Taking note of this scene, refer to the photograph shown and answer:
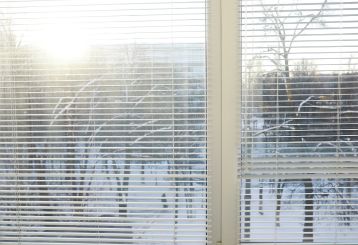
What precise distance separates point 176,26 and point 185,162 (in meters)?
0.71

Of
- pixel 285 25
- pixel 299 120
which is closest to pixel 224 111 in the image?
pixel 299 120

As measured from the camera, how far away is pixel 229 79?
1988 millimetres

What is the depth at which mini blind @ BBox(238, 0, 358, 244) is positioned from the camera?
194 cm

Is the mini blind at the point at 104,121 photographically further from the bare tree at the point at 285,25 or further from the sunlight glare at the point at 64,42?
the bare tree at the point at 285,25

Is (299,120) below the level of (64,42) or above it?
below

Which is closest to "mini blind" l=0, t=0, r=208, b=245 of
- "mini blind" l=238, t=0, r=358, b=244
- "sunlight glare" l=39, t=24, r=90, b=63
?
"sunlight glare" l=39, t=24, r=90, b=63

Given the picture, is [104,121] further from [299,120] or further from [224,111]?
[299,120]

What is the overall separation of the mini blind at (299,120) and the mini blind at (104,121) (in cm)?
26

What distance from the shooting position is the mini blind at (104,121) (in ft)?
6.54

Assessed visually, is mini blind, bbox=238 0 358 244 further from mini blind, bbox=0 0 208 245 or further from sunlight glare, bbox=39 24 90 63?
sunlight glare, bbox=39 24 90 63

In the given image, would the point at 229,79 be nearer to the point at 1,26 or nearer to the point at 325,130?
the point at 325,130

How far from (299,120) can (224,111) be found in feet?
1.27

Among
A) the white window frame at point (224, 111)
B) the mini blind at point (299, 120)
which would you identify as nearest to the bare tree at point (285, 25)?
the mini blind at point (299, 120)

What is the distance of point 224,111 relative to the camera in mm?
1995
